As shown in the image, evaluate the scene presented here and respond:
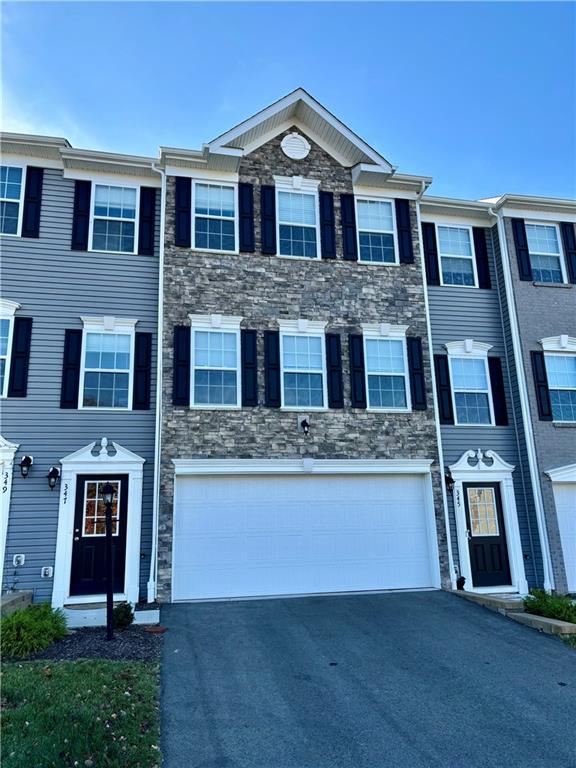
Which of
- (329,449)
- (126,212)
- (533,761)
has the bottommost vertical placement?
(533,761)

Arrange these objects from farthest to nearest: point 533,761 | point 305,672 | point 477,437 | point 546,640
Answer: point 477,437
point 546,640
point 305,672
point 533,761

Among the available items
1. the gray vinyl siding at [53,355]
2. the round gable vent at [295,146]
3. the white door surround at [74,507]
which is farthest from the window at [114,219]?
the white door surround at [74,507]

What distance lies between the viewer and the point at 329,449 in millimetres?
10711

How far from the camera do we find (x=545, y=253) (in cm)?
1284

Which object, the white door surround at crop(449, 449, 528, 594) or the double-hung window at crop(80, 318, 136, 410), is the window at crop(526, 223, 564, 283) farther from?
the double-hung window at crop(80, 318, 136, 410)

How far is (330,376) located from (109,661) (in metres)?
6.36

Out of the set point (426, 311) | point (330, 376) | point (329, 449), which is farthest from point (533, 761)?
point (426, 311)

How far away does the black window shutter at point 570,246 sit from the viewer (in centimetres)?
1282

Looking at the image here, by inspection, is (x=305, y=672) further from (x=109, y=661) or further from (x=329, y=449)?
(x=329, y=449)

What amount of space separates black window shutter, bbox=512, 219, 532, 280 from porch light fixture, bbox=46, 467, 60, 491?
1033cm

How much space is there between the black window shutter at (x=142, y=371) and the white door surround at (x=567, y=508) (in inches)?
319

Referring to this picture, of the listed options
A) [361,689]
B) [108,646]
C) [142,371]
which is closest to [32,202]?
[142,371]

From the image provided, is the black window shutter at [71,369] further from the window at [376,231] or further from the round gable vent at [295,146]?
the window at [376,231]

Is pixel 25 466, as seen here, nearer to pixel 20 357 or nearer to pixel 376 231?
pixel 20 357
